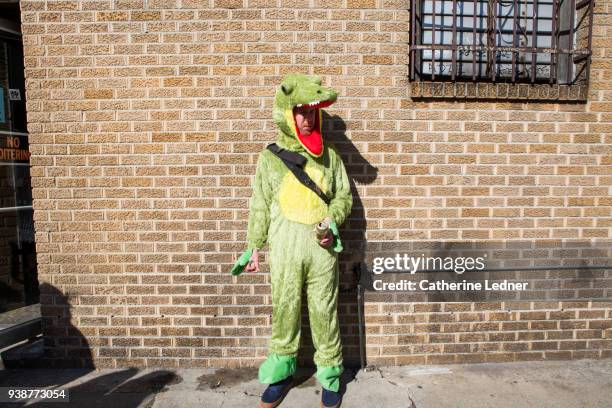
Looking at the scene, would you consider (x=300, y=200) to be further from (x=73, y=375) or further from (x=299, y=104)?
(x=73, y=375)

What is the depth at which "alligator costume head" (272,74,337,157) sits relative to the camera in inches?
112

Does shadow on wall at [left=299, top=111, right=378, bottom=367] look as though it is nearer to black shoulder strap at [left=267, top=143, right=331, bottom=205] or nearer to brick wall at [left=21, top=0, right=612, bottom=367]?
brick wall at [left=21, top=0, right=612, bottom=367]

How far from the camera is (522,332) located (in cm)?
371

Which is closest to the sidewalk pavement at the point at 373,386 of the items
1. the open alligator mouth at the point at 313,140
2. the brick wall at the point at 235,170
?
the brick wall at the point at 235,170

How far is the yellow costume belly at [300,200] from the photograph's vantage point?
119 inches

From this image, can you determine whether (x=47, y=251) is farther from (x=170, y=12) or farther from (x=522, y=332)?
(x=522, y=332)

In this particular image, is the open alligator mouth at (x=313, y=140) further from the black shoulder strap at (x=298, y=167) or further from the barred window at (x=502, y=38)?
the barred window at (x=502, y=38)

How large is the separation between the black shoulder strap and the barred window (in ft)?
4.69

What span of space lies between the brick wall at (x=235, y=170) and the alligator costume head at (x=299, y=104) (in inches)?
18.6

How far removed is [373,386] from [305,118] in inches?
83.8

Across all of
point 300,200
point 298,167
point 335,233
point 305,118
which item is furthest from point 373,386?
point 305,118

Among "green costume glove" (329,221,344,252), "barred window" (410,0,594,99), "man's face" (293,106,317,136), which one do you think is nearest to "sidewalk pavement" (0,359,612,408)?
"green costume glove" (329,221,344,252)

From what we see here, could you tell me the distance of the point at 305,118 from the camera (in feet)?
9.84

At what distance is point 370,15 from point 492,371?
3.11 metres
